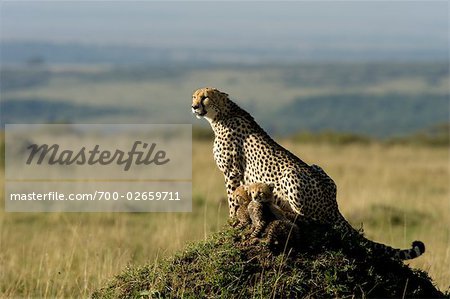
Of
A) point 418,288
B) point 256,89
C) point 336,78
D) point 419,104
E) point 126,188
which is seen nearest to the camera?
point 418,288

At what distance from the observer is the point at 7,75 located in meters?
117

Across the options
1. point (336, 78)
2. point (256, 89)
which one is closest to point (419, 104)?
point (256, 89)

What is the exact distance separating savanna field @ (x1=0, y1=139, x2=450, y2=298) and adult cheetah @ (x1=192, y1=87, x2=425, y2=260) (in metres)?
0.73

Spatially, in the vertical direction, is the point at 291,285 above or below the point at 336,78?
below

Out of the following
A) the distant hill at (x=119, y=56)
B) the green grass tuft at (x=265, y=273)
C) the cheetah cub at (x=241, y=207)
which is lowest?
the green grass tuft at (x=265, y=273)

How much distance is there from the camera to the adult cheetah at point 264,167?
5.62 m

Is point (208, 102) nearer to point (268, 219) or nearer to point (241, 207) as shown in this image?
point (241, 207)

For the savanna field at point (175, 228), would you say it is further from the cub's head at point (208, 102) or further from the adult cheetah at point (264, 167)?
the cub's head at point (208, 102)

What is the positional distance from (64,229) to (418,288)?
6.57m

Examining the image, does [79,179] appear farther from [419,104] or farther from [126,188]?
[419,104]

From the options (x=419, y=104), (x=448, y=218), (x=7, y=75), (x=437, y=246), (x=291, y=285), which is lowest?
(x=291, y=285)

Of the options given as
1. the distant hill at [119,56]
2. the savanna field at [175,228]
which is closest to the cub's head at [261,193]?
the savanna field at [175,228]

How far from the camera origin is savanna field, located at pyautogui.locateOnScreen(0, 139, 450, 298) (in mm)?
7410

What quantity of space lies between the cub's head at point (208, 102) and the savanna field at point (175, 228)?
90 centimetres
